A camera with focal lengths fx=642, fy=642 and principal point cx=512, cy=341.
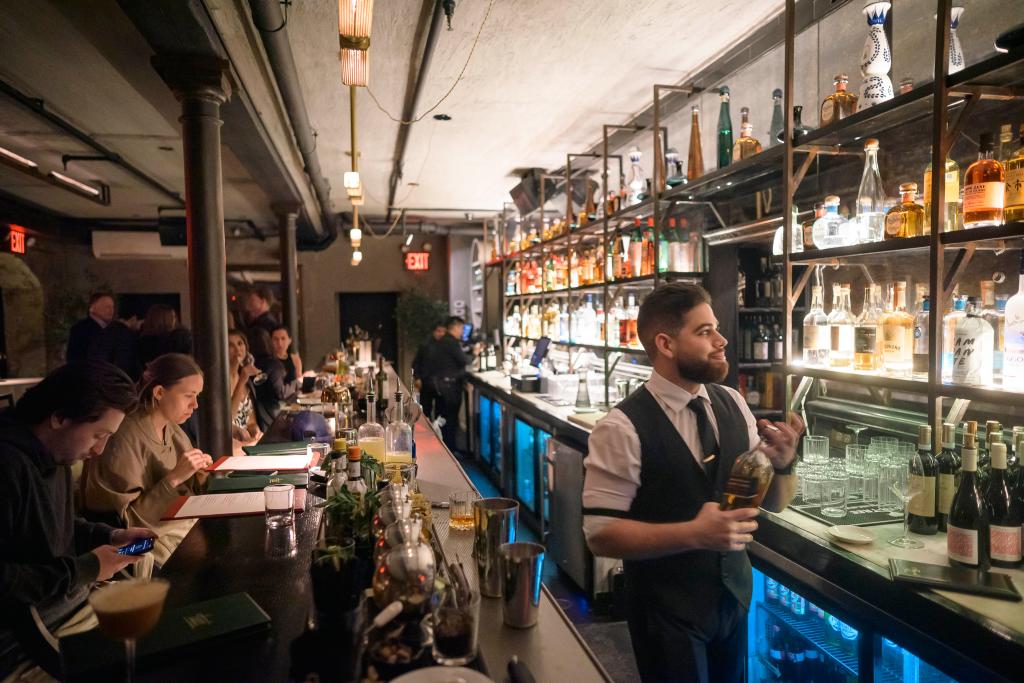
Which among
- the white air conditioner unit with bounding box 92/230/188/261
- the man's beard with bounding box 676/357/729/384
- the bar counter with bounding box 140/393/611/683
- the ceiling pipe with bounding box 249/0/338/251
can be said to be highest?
the ceiling pipe with bounding box 249/0/338/251

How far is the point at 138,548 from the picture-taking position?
194cm

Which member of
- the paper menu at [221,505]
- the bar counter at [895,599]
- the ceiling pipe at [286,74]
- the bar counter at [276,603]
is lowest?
the bar counter at [895,599]

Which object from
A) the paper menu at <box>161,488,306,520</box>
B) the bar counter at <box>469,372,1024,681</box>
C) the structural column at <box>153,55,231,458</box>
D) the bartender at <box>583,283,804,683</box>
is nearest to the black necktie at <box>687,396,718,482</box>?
the bartender at <box>583,283,804,683</box>

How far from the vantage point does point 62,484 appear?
73.8 inches

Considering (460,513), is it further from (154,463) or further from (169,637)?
(154,463)

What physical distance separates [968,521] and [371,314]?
1109cm

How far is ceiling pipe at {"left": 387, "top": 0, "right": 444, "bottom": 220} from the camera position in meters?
3.42

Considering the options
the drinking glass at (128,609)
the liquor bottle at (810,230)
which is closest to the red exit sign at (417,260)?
the liquor bottle at (810,230)

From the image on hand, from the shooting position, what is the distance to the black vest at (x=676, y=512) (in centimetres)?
172

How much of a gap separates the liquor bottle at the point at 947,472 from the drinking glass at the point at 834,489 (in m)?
0.32

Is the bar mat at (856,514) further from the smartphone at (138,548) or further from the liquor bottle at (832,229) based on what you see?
the smartphone at (138,548)

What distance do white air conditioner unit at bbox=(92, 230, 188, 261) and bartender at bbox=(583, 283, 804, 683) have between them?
10620mm

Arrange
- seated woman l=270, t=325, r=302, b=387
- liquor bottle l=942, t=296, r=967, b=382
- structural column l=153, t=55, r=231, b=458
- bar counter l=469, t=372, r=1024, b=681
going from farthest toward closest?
seated woman l=270, t=325, r=302, b=387 → structural column l=153, t=55, r=231, b=458 → liquor bottle l=942, t=296, r=967, b=382 → bar counter l=469, t=372, r=1024, b=681

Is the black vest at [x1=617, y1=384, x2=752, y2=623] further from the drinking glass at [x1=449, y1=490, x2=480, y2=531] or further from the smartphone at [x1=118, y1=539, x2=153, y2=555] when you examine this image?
the smartphone at [x1=118, y1=539, x2=153, y2=555]
